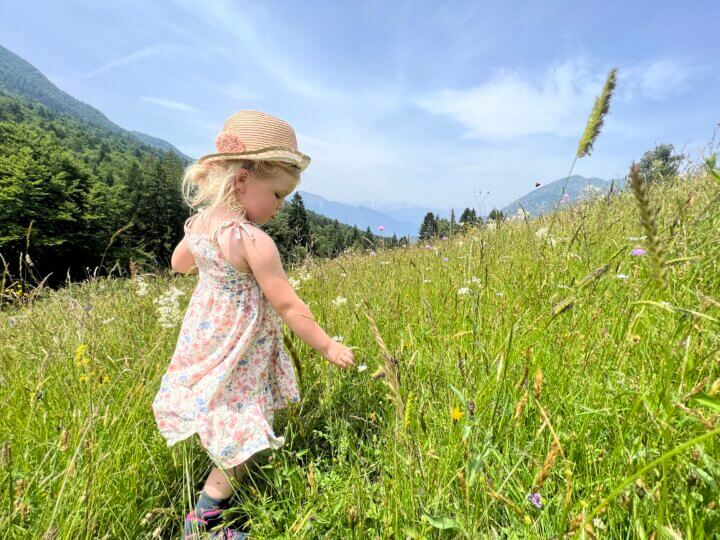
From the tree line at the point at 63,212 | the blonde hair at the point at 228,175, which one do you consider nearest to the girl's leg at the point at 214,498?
the blonde hair at the point at 228,175

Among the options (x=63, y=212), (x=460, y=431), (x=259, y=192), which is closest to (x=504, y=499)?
(x=460, y=431)

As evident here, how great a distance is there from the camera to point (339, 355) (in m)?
1.86

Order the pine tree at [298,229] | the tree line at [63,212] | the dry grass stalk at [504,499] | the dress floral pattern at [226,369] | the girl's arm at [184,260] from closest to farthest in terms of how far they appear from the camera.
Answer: the dry grass stalk at [504,499] → the dress floral pattern at [226,369] → the girl's arm at [184,260] → the pine tree at [298,229] → the tree line at [63,212]

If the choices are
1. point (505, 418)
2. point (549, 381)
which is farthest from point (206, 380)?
point (549, 381)

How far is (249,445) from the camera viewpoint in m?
1.71

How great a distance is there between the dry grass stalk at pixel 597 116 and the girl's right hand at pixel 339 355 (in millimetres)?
1437

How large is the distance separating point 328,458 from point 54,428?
133 cm

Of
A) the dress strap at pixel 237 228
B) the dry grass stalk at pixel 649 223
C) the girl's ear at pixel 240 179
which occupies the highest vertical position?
the girl's ear at pixel 240 179

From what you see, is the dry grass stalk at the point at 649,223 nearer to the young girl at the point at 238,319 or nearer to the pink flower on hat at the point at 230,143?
the young girl at the point at 238,319

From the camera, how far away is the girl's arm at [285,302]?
1869 millimetres

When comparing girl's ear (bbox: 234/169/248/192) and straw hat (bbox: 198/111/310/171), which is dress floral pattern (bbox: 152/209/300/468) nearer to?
girl's ear (bbox: 234/169/248/192)

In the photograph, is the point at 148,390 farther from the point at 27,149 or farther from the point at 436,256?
the point at 27,149

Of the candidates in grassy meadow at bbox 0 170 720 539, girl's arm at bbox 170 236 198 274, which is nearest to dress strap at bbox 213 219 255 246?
girl's arm at bbox 170 236 198 274

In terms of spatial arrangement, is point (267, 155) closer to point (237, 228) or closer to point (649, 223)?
point (237, 228)
